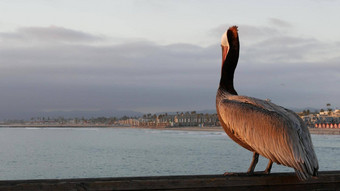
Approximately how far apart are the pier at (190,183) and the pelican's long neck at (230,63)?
3.65 ft

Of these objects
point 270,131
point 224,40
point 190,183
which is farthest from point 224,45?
point 190,183

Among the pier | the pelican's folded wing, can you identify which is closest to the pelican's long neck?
the pelican's folded wing

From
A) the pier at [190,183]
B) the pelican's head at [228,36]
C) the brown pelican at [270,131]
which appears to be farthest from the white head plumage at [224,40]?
the pier at [190,183]

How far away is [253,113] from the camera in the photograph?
421 cm

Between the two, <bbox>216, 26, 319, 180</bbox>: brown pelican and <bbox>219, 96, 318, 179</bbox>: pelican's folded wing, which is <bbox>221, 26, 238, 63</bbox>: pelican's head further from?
<bbox>219, 96, 318, 179</bbox>: pelican's folded wing

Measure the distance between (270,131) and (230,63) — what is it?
101 cm

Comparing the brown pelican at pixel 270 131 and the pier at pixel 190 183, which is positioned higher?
the brown pelican at pixel 270 131

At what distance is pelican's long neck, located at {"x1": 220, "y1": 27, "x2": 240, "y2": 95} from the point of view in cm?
477

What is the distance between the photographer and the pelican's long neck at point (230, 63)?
4766mm

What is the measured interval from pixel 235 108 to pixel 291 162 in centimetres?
75

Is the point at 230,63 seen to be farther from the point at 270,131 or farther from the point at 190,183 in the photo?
the point at 190,183

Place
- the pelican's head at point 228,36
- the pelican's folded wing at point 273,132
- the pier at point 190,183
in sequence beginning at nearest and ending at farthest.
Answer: the pier at point 190,183 < the pelican's folded wing at point 273,132 < the pelican's head at point 228,36

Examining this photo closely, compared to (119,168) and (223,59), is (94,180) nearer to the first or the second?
(223,59)

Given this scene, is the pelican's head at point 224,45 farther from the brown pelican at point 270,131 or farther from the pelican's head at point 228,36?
the brown pelican at point 270,131
